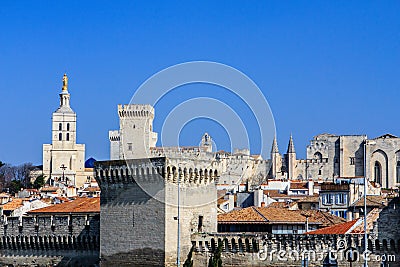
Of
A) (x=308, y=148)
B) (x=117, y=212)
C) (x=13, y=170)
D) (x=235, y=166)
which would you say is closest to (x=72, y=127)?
(x=13, y=170)

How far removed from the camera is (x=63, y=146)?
171750 millimetres

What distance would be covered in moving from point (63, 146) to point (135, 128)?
26956 millimetres

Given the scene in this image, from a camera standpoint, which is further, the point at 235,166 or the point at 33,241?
the point at 235,166

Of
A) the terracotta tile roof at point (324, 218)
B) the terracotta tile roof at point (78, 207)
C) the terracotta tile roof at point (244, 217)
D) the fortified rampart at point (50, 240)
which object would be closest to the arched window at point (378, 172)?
the terracotta tile roof at point (78, 207)

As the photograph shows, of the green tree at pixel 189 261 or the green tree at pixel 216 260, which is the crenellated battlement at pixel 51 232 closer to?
the green tree at pixel 189 261

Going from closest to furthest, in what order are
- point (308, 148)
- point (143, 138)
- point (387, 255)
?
point (387, 255)
point (143, 138)
point (308, 148)

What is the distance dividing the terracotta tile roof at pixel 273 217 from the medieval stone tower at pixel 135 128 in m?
82.9

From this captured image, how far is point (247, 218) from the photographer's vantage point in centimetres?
5400

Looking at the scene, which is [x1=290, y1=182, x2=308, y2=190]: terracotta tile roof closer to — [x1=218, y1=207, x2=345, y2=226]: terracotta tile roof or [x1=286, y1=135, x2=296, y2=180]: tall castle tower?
[x1=218, y1=207, x2=345, y2=226]: terracotta tile roof

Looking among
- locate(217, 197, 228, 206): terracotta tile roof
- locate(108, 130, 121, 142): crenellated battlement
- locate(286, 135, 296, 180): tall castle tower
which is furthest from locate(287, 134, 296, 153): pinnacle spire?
locate(217, 197, 228, 206): terracotta tile roof

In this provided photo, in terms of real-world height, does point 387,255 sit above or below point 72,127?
below

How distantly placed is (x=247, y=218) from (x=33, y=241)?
42.3ft

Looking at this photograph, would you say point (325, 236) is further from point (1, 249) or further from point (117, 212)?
point (1, 249)

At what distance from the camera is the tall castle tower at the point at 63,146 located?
554 feet
